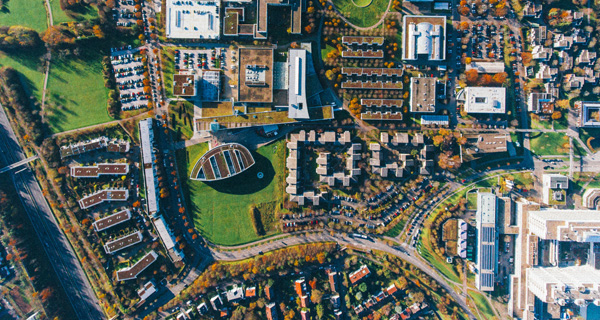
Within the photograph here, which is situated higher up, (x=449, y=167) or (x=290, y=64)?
(x=290, y=64)

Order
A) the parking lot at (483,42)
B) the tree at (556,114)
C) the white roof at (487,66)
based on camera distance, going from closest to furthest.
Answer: the tree at (556,114) < the white roof at (487,66) < the parking lot at (483,42)

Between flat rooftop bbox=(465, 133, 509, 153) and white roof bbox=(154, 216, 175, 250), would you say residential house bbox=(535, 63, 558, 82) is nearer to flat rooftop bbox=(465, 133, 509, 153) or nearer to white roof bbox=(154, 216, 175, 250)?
flat rooftop bbox=(465, 133, 509, 153)

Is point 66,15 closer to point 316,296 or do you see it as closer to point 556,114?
point 316,296

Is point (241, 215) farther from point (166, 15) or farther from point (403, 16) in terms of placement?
point (403, 16)

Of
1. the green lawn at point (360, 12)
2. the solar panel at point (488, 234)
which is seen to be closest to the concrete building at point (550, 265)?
the solar panel at point (488, 234)

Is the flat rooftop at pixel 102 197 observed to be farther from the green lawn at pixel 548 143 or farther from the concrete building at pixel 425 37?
the green lawn at pixel 548 143

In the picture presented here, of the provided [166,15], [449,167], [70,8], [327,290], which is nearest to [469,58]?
[449,167]
